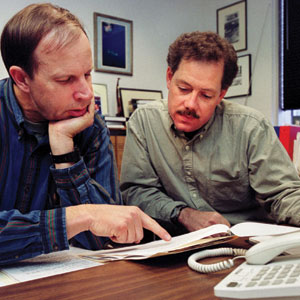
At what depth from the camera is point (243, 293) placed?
1.60ft

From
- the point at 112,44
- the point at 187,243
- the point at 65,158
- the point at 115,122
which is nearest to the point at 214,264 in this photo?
the point at 187,243

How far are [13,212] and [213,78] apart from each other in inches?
38.1

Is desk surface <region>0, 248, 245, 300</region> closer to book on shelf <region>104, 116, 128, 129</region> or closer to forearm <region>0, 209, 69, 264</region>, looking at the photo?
forearm <region>0, 209, 69, 264</region>

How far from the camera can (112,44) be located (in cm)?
426

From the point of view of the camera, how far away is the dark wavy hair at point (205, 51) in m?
1.48

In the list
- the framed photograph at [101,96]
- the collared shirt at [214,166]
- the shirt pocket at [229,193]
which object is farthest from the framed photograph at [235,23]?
the shirt pocket at [229,193]

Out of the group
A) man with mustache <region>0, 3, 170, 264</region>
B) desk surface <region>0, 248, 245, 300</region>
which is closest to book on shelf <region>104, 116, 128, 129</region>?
man with mustache <region>0, 3, 170, 264</region>

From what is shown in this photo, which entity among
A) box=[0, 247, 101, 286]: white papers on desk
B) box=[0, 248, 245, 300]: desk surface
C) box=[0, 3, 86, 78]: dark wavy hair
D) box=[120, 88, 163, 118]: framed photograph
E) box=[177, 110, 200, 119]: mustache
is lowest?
box=[0, 247, 101, 286]: white papers on desk

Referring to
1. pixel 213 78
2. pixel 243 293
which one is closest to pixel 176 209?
pixel 213 78

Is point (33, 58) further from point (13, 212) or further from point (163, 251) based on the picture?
point (163, 251)

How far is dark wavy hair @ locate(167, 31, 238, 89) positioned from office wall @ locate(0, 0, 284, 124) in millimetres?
2639

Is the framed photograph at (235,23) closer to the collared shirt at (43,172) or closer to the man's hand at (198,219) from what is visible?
the man's hand at (198,219)

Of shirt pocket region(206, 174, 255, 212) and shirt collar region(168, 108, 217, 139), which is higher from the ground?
shirt collar region(168, 108, 217, 139)

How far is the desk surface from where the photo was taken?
582 mm
